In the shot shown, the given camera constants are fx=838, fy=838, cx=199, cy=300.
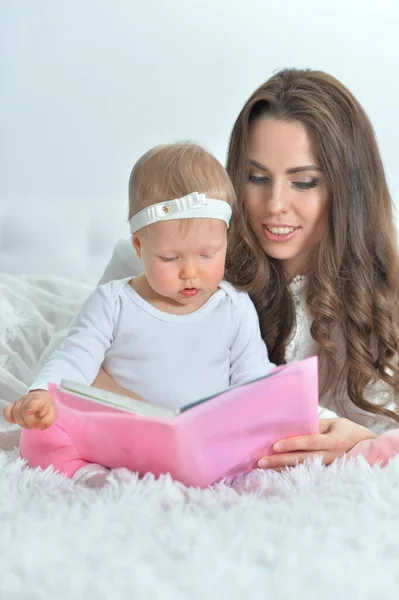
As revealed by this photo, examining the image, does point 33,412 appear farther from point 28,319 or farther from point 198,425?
point 28,319

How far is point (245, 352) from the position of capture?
1.87m

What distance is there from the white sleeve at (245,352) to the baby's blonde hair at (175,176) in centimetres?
29

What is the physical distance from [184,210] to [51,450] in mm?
533

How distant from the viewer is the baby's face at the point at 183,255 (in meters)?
1.69

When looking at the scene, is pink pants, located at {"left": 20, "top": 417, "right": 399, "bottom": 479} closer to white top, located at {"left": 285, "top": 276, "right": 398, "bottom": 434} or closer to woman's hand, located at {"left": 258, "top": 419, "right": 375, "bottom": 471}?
woman's hand, located at {"left": 258, "top": 419, "right": 375, "bottom": 471}

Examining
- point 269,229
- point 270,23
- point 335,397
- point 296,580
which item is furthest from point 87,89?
point 296,580

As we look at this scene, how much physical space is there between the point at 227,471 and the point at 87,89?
7.57 feet

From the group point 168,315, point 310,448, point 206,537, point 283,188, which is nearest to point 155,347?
point 168,315

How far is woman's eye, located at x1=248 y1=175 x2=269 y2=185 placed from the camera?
2.13 m

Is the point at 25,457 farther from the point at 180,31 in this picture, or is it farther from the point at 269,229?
the point at 180,31

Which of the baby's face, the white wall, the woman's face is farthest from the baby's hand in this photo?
the white wall

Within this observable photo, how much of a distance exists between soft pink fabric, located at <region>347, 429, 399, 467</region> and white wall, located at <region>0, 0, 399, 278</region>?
2.04 meters

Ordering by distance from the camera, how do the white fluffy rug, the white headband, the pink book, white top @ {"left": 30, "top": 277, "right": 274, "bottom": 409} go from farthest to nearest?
white top @ {"left": 30, "top": 277, "right": 274, "bottom": 409} → the white headband → the pink book → the white fluffy rug

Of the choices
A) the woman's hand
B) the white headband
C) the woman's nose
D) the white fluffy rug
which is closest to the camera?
the white fluffy rug
